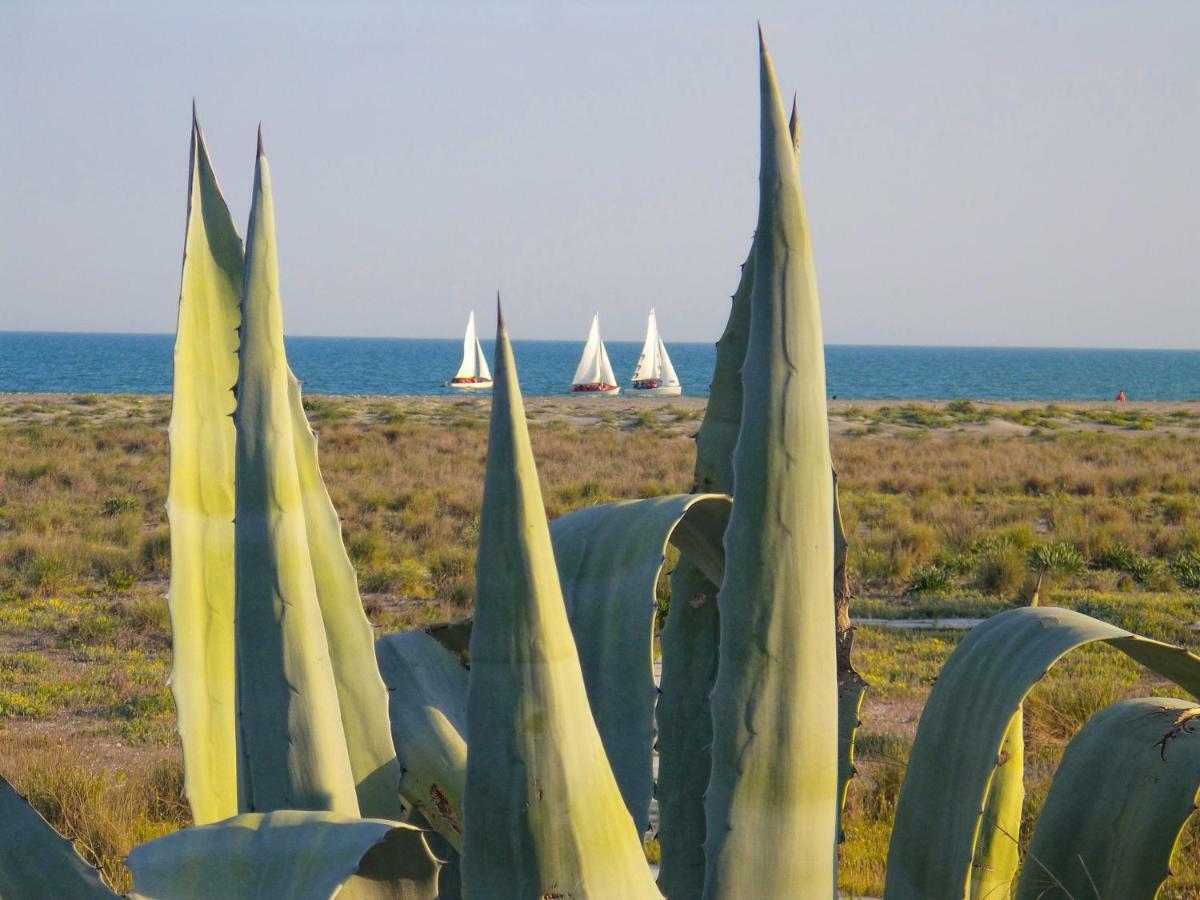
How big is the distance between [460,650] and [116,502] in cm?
1345

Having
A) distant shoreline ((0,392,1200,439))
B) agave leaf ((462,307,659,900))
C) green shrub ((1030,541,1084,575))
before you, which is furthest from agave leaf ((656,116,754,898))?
distant shoreline ((0,392,1200,439))

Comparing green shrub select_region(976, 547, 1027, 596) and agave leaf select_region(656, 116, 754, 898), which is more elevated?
agave leaf select_region(656, 116, 754, 898)

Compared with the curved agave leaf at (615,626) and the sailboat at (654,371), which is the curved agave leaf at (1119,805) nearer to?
the curved agave leaf at (615,626)

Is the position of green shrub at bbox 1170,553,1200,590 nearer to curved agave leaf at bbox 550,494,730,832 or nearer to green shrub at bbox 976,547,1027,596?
green shrub at bbox 976,547,1027,596

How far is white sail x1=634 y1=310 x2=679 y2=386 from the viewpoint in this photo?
6347 centimetres

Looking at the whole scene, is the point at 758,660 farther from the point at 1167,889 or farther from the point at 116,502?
the point at 116,502

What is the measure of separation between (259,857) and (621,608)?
23.2 inches

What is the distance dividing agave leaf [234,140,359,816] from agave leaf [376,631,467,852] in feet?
1.19

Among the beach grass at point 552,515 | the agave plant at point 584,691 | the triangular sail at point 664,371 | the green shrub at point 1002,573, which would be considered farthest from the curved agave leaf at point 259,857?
the triangular sail at point 664,371

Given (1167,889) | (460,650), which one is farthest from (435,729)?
(1167,889)

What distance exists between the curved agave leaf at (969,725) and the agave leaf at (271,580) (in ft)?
2.46

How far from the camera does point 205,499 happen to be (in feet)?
5.14

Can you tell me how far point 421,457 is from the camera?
20875mm

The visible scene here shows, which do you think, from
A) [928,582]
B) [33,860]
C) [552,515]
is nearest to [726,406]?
[33,860]
